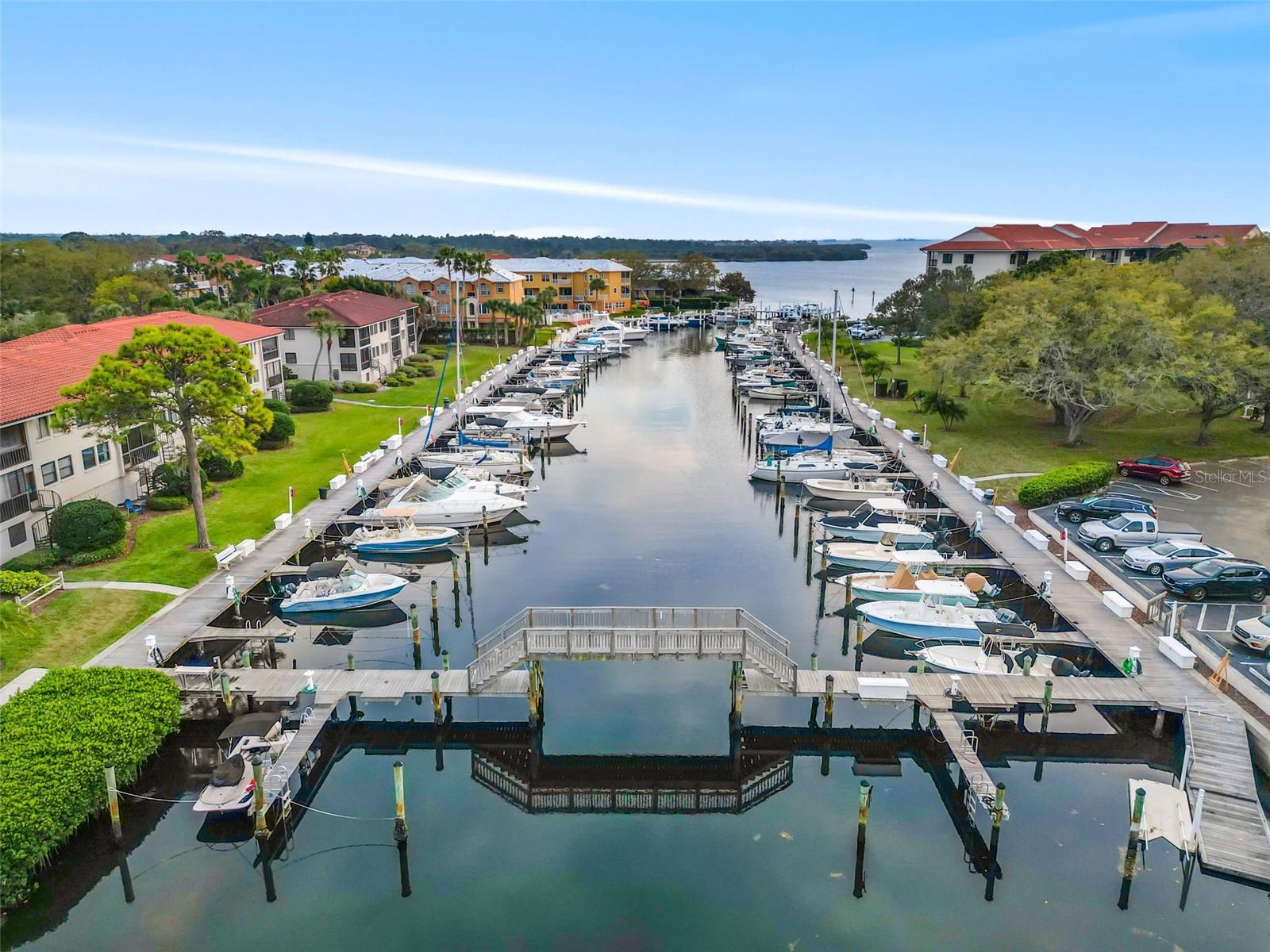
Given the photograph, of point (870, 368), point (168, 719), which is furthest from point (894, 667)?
point (870, 368)

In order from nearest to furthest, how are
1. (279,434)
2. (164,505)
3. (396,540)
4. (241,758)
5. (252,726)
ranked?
1. (241,758)
2. (252,726)
3. (396,540)
4. (164,505)
5. (279,434)

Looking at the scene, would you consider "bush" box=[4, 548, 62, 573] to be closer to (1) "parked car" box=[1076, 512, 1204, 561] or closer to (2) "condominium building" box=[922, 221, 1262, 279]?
(1) "parked car" box=[1076, 512, 1204, 561]

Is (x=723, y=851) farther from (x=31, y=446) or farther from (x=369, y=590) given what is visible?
(x=31, y=446)

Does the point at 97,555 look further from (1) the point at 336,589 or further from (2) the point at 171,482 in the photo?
(1) the point at 336,589

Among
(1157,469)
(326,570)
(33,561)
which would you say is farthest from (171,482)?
(1157,469)

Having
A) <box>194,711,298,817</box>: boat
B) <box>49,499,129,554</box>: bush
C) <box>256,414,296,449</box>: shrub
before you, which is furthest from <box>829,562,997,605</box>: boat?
<box>256,414,296,449</box>: shrub

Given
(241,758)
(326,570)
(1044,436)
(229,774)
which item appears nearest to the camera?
(229,774)

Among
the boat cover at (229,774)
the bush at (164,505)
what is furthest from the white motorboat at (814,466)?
the boat cover at (229,774)
